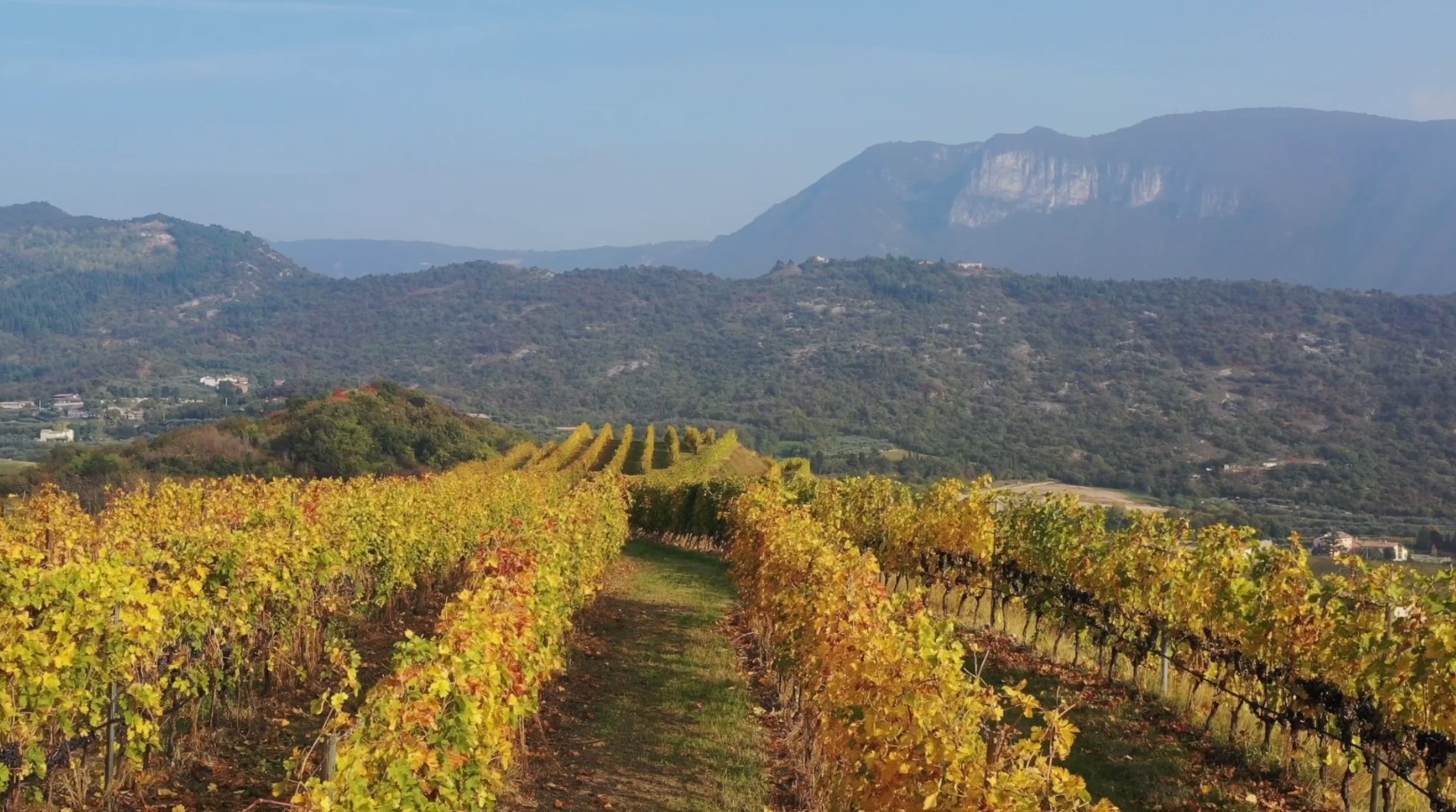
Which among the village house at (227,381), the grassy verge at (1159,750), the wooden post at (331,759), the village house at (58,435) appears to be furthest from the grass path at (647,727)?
the village house at (227,381)

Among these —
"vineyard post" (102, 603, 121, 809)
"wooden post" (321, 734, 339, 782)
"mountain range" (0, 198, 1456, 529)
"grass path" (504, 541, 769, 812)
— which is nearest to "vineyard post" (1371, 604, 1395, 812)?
"grass path" (504, 541, 769, 812)

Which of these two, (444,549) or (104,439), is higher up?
(444,549)

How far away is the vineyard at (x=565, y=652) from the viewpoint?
5133mm

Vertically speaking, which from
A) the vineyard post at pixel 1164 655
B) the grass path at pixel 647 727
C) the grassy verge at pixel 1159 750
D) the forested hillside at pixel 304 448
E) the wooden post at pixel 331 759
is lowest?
the forested hillside at pixel 304 448

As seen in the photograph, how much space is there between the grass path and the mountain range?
58836 millimetres

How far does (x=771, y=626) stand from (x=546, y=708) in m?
2.86

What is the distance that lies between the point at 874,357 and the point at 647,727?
404ft

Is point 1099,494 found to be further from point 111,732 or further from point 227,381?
point 227,381

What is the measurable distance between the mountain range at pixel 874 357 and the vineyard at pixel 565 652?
58440 millimetres

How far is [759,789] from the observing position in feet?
27.1

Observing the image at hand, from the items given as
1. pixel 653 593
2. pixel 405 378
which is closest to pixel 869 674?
pixel 653 593

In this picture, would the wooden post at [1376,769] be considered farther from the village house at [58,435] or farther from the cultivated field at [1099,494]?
the village house at [58,435]

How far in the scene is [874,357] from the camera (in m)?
132

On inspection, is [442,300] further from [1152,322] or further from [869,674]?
[869,674]
